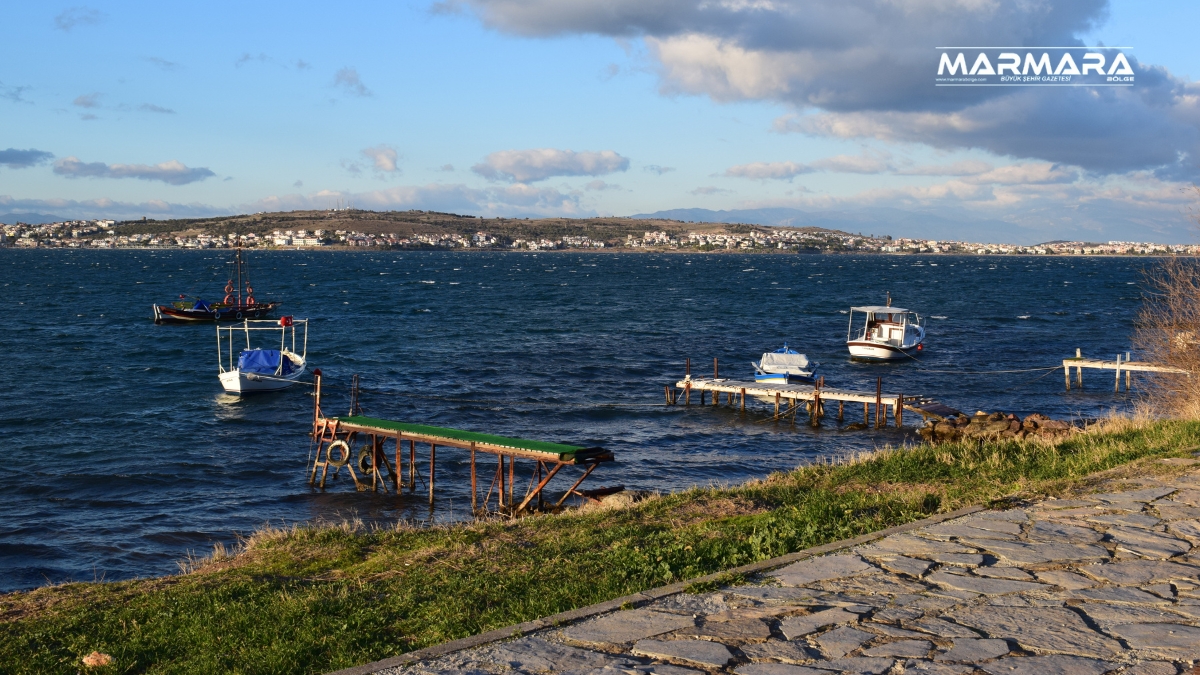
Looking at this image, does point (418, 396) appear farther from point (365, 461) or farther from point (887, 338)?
point (887, 338)

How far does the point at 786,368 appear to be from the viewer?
38.4 meters

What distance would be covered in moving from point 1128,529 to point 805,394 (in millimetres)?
24638

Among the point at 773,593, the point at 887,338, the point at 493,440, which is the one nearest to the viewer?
the point at 773,593

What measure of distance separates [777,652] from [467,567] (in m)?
4.19

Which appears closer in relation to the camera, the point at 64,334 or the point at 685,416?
the point at 685,416

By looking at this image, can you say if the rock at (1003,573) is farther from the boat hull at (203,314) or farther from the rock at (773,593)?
the boat hull at (203,314)

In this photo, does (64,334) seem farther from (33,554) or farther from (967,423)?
(967,423)

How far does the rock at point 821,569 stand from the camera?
7230 millimetres

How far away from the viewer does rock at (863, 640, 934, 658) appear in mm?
5695

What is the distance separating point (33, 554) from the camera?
58.0 feet

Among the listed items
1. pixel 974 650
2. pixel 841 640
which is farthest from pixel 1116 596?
pixel 841 640

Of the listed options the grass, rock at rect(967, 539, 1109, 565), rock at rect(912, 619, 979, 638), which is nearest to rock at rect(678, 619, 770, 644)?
rock at rect(912, 619, 979, 638)

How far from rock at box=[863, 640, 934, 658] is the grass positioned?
202 cm

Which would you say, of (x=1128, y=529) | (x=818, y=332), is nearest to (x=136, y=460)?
(x=1128, y=529)
